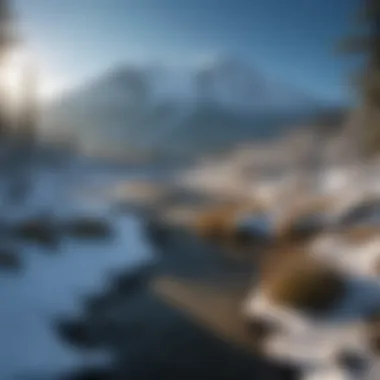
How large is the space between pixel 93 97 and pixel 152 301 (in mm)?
1280

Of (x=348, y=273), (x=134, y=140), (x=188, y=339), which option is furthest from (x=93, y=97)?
(x=348, y=273)

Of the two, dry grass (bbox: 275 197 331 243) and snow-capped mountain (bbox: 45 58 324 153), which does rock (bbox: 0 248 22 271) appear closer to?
snow-capped mountain (bbox: 45 58 324 153)

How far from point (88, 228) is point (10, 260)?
1124 millimetres

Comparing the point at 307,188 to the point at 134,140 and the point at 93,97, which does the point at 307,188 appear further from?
the point at 93,97

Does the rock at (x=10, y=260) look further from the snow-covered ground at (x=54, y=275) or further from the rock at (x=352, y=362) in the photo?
the rock at (x=352, y=362)

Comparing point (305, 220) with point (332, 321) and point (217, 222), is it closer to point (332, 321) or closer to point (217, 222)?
point (217, 222)

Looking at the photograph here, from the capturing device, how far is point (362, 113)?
3465 millimetres

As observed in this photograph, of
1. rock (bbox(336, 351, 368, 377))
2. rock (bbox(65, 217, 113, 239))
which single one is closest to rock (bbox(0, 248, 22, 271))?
rock (bbox(65, 217, 113, 239))

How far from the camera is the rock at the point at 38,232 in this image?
3.85 m

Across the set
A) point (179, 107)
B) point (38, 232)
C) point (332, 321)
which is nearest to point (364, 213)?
point (332, 321)

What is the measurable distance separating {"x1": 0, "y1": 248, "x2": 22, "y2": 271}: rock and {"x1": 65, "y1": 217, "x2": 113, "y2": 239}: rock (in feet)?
2.75

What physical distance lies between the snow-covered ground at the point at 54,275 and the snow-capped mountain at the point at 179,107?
0.43 metres

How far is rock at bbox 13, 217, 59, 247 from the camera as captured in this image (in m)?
3.85

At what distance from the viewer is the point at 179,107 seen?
3.46 meters
